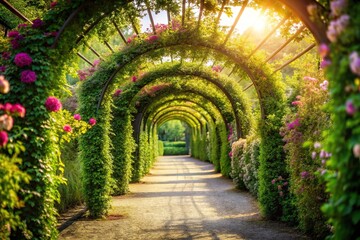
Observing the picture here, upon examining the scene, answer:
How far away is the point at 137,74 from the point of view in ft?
30.8

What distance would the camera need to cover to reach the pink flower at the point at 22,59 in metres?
4.03

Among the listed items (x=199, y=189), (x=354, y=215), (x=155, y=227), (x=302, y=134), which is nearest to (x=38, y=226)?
(x=155, y=227)

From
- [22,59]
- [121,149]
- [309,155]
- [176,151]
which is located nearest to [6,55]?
[22,59]

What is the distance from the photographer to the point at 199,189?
11906 mm

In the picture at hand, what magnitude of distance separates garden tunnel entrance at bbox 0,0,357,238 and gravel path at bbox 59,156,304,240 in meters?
0.56

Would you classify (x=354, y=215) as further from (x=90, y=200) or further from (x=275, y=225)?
(x=90, y=200)

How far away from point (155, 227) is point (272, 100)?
3299 mm

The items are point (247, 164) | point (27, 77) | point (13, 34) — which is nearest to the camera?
point (27, 77)

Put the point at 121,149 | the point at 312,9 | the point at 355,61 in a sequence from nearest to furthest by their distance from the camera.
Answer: the point at 355,61, the point at 312,9, the point at 121,149

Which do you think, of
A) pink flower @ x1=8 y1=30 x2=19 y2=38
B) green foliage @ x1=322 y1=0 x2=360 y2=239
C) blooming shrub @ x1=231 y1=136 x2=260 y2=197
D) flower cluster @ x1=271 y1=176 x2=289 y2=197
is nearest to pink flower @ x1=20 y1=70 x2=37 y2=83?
pink flower @ x1=8 y1=30 x2=19 y2=38

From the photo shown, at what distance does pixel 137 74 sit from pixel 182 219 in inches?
153

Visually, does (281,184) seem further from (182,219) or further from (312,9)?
(312,9)

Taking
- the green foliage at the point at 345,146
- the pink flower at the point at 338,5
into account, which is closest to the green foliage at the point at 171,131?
the green foliage at the point at 345,146

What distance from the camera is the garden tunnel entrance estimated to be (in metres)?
4.07
